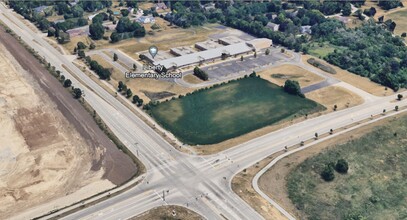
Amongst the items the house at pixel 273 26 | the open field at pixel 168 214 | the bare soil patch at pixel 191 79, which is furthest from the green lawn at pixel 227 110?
the house at pixel 273 26

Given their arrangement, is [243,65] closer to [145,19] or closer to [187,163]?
[187,163]

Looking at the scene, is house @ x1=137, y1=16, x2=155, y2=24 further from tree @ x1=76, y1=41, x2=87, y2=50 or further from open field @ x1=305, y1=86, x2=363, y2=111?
open field @ x1=305, y1=86, x2=363, y2=111

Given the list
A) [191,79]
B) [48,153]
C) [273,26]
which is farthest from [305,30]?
[48,153]

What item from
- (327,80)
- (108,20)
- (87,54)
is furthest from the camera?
(108,20)

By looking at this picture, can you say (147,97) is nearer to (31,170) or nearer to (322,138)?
(31,170)

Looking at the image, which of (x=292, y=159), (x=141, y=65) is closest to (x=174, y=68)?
(x=141, y=65)
